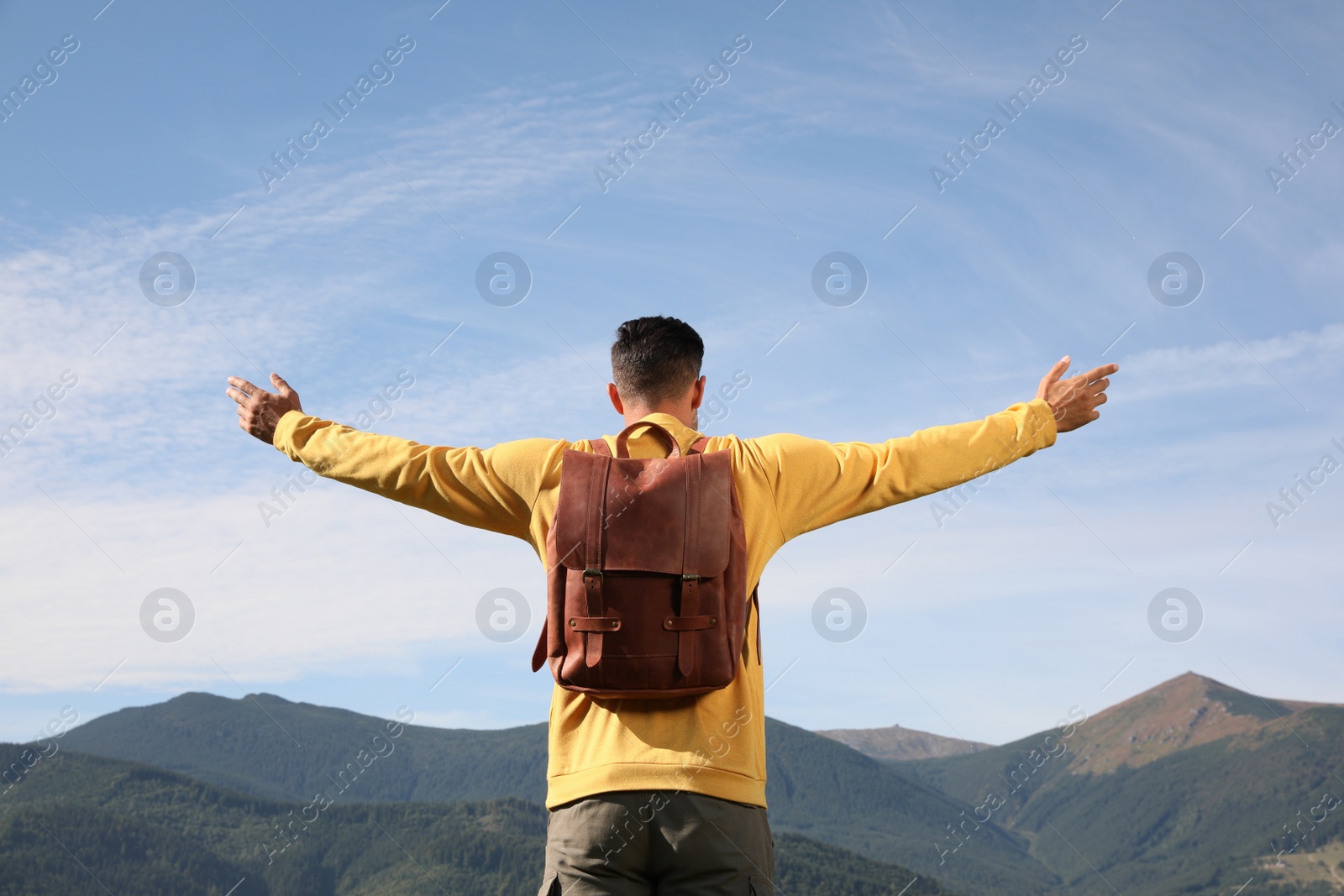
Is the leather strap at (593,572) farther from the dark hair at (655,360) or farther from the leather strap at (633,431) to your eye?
the dark hair at (655,360)

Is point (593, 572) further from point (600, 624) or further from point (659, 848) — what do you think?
point (659, 848)

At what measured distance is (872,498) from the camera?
11.8 feet

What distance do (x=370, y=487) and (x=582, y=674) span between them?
1075 mm

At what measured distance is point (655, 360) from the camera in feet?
11.8

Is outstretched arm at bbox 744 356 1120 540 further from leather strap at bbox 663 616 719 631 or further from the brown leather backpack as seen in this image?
leather strap at bbox 663 616 719 631

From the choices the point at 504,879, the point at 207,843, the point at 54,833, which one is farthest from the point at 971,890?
the point at 54,833

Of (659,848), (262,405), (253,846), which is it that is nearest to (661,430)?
(659,848)

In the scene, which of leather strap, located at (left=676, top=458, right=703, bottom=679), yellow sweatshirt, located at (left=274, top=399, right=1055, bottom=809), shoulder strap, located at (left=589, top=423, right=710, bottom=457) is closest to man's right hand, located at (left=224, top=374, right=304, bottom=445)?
yellow sweatshirt, located at (left=274, top=399, right=1055, bottom=809)

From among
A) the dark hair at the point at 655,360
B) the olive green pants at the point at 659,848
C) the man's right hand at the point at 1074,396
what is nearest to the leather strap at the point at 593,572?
the olive green pants at the point at 659,848

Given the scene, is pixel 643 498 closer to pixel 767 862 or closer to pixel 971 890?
pixel 767 862

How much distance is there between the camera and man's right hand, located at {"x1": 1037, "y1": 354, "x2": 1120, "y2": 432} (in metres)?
4.12

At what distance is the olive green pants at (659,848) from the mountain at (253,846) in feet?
344

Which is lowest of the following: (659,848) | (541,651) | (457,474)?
(659,848)

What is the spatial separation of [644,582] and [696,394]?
839 millimetres
